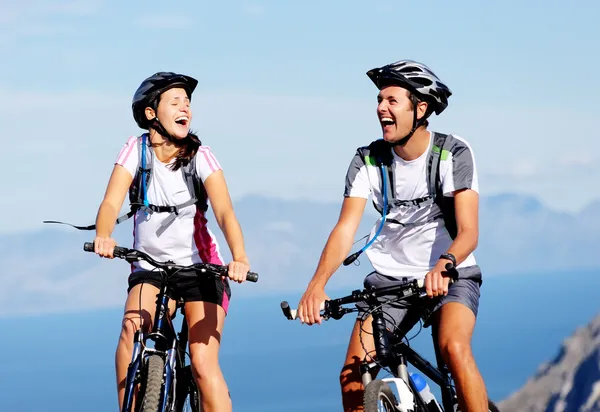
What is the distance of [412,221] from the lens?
332 inches

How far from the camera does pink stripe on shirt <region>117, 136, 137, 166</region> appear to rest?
8852 mm

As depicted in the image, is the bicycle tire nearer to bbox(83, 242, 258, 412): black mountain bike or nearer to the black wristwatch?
bbox(83, 242, 258, 412): black mountain bike

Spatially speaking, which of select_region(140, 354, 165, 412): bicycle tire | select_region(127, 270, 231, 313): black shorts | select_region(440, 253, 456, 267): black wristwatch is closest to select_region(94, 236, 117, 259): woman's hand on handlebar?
select_region(127, 270, 231, 313): black shorts

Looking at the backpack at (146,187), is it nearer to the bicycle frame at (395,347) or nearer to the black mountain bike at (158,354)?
the black mountain bike at (158,354)

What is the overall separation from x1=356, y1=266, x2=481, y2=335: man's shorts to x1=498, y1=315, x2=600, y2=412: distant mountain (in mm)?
109995

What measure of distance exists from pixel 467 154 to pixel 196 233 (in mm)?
2299

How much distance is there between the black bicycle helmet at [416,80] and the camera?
8.48m

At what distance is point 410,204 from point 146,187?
7.13 ft

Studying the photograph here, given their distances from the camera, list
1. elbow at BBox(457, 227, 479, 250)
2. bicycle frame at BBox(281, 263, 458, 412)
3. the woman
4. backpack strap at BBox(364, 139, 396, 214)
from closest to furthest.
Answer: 1. bicycle frame at BBox(281, 263, 458, 412)
2. elbow at BBox(457, 227, 479, 250)
3. backpack strap at BBox(364, 139, 396, 214)
4. the woman

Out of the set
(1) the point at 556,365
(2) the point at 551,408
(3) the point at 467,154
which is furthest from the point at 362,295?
(1) the point at 556,365

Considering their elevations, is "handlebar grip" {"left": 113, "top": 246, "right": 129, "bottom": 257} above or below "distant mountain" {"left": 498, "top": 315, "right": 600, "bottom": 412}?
below

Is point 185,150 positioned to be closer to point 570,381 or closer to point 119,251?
point 119,251

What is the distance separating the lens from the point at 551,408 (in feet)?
463

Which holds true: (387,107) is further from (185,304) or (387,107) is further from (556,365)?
(556,365)
